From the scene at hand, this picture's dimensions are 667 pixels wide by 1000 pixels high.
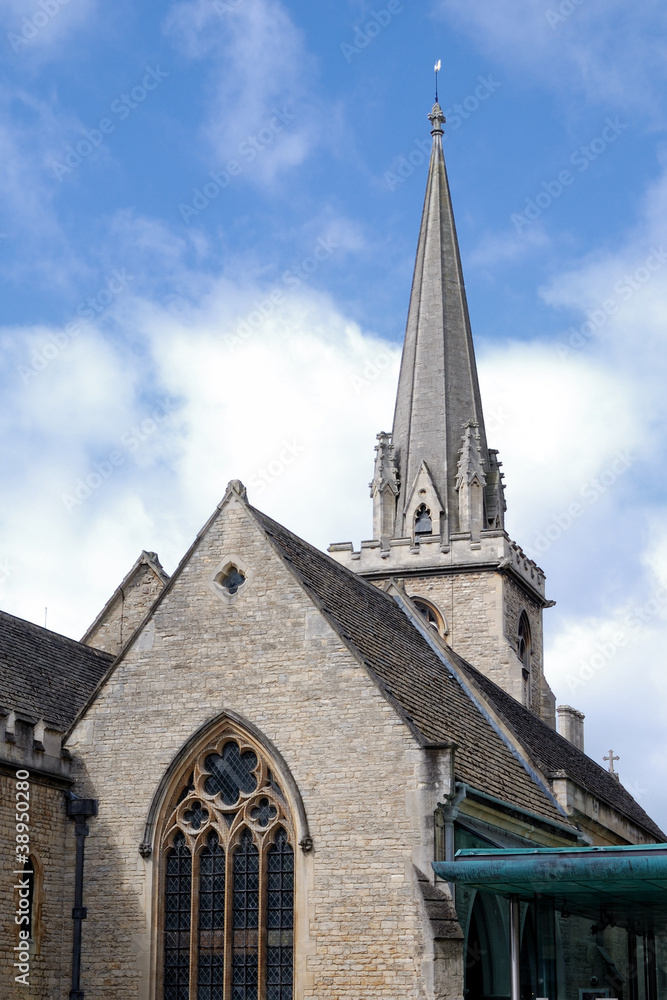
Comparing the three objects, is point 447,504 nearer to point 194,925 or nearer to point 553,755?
point 553,755

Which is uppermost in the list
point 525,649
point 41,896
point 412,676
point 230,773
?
point 525,649

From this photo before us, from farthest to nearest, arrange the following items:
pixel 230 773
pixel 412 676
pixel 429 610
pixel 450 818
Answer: pixel 429 610 → pixel 412 676 → pixel 230 773 → pixel 450 818

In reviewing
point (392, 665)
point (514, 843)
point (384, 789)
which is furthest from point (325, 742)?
point (514, 843)

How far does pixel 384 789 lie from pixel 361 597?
6.91m

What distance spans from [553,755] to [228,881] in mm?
12129

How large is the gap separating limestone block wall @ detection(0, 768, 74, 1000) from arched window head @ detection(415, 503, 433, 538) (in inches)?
1046

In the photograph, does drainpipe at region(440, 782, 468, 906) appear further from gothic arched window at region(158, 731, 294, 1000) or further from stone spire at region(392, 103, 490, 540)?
stone spire at region(392, 103, 490, 540)

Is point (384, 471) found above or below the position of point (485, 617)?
above

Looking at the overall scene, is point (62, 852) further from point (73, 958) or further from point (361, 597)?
point (361, 597)

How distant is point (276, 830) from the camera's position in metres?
22.0

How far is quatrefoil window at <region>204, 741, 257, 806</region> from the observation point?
2253 cm

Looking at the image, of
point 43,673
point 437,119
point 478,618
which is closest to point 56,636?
point 43,673

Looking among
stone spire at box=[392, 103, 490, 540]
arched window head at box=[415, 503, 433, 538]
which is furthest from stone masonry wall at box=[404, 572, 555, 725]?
arched window head at box=[415, 503, 433, 538]

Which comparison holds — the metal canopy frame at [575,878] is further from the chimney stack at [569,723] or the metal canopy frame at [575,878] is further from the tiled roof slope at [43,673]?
the chimney stack at [569,723]
